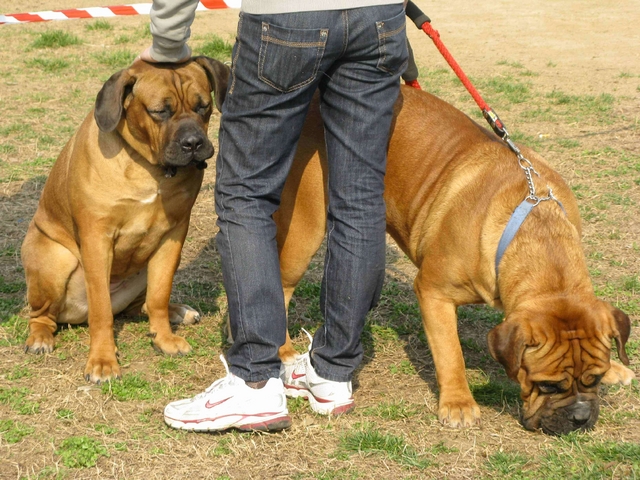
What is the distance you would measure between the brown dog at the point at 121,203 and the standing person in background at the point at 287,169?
0.44m

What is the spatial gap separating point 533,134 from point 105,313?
5327 millimetres

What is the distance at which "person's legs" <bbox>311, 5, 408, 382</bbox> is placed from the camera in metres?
3.26

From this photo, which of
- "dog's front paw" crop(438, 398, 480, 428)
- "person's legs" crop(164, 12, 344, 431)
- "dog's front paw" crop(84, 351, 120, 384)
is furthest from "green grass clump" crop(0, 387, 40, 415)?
"dog's front paw" crop(438, 398, 480, 428)

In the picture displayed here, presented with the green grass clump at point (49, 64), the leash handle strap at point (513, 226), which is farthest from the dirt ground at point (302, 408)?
the green grass clump at point (49, 64)

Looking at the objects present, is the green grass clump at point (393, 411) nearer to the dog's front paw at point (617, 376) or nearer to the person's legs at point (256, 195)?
the person's legs at point (256, 195)

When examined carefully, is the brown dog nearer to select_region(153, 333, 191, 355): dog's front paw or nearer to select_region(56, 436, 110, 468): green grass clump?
select_region(153, 333, 191, 355): dog's front paw

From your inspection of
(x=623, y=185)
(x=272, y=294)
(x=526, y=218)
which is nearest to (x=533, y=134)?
(x=623, y=185)

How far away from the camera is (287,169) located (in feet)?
11.4

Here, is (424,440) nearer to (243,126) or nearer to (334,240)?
(334,240)

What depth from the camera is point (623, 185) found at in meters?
6.76

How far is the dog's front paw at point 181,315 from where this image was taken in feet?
16.0

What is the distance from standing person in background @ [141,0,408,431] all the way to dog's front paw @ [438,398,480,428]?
438mm

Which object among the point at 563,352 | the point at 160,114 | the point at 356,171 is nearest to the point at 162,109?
the point at 160,114

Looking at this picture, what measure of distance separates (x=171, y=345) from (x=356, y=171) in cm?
163
